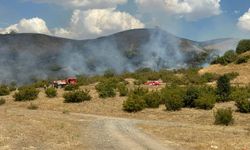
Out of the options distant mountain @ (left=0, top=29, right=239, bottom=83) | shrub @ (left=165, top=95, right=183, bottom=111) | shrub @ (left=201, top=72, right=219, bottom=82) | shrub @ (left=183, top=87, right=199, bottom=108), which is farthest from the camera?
distant mountain @ (left=0, top=29, right=239, bottom=83)

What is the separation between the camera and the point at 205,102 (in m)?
37.1

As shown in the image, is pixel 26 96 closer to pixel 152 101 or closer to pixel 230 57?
pixel 152 101

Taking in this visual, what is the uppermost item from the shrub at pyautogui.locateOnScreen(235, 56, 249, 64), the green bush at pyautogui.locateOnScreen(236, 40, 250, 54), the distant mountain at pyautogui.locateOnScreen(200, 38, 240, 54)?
the distant mountain at pyautogui.locateOnScreen(200, 38, 240, 54)

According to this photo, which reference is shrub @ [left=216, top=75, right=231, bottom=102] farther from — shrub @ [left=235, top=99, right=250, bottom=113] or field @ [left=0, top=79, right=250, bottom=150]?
field @ [left=0, top=79, right=250, bottom=150]

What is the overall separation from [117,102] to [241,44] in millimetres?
46175

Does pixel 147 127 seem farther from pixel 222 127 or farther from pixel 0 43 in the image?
pixel 0 43

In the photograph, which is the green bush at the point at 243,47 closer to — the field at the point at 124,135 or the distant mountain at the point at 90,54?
the distant mountain at the point at 90,54

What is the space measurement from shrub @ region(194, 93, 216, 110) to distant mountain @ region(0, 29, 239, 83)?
69.9 metres

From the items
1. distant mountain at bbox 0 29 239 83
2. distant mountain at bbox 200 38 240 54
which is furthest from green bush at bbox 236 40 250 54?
distant mountain at bbox 200 38 240 54

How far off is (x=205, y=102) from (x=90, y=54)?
114 m

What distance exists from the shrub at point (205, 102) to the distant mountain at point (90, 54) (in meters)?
69.9

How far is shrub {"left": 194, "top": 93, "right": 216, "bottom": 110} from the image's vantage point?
3706 cm

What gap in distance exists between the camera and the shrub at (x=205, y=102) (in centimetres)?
3706

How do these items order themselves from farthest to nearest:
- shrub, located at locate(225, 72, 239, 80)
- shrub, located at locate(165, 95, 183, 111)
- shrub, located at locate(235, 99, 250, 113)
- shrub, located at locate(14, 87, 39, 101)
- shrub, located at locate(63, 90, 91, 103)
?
shrub, located at locate(225, 72, 239, 80)
shrub, located at locate(14, 87, 39, 101)
shrub, located at locate(63, 90, 91, 103)
shrub, located at locate(165, 95, 183, 111)
shrub, located at locate(235, 99, 250, 113)
